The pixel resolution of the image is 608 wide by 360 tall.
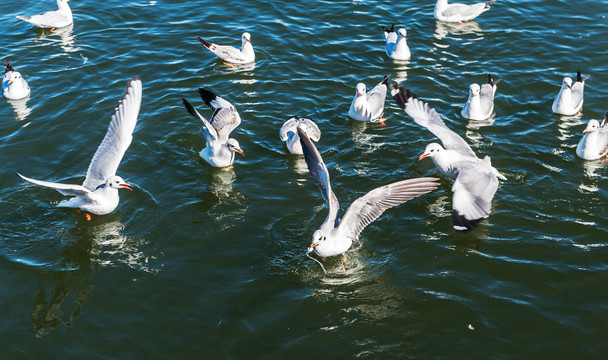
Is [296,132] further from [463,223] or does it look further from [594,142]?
[594,142]

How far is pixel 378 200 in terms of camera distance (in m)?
10.2

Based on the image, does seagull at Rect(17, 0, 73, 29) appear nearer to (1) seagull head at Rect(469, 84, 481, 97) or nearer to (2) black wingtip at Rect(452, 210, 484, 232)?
(1) seagull head at Rect(469, 84, 481, 97)

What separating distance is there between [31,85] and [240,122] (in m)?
6.41

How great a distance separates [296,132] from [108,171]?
409 cm

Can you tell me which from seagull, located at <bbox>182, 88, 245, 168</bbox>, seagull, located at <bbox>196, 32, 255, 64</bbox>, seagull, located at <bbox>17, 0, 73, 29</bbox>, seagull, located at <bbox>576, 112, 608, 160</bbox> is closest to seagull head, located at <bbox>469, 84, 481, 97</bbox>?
seagull, located at <bbox>576, 112, 608, 160</bbox>

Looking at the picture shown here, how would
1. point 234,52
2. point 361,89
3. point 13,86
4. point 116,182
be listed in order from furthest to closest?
point 234,52, point 13,86, point 361,89, point 116,182

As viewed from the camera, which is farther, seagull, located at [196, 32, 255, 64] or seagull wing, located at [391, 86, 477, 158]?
seagull, located at [196, 32, 255, 64]

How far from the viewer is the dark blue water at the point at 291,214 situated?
30.5 feet

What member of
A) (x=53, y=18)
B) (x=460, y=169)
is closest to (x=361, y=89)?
(x=460, y=169)

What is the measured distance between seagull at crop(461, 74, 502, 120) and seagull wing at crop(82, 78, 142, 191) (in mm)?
7793

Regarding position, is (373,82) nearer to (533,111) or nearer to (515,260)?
(533,111)

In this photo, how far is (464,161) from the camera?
12406 mm

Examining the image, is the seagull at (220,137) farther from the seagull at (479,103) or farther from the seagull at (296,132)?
the seagull at (479,103)

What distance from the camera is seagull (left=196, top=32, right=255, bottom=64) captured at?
17470 millimetres
